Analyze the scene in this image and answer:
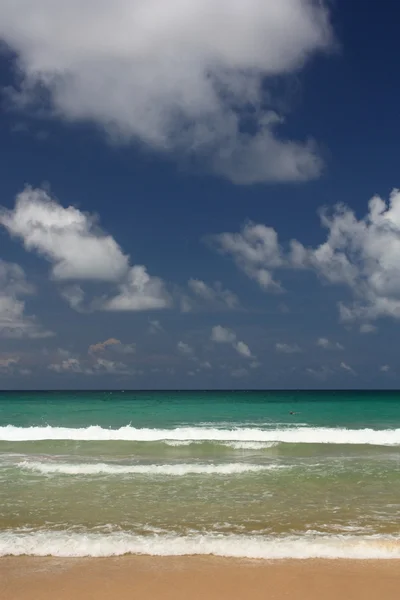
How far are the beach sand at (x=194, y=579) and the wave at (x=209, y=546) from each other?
0.20m

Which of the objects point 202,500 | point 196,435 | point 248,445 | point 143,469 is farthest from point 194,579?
point 196,435

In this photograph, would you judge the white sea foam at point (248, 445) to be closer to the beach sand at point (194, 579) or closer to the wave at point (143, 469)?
the wave at point (143, 469)

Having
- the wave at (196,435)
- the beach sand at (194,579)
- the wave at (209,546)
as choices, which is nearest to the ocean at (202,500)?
the wave at (209,546)

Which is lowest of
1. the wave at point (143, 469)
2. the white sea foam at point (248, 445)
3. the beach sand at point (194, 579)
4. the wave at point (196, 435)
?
the wave at point (196, 435)

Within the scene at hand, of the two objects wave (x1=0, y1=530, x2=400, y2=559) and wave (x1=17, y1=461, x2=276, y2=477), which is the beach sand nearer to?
wave (x1=0, y1=530, x2=400, y2=559)

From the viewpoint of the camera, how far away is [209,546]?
7887 mm

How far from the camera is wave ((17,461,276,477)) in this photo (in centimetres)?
1445

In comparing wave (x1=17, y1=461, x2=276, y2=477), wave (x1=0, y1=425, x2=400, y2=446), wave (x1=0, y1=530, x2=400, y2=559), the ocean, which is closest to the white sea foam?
the ocean

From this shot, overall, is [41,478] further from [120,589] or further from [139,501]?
[120,589]

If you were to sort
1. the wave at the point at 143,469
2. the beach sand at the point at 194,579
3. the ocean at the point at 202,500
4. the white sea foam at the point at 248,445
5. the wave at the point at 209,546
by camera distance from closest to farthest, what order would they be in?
the beach sand at the point at 194,579 < the wave at the point at 209,546 < the ocean at the point at 202,500 < the wave at the point at 143,469 < the white sea foam at the point at 248,445

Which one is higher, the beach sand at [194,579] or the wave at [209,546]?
the wave at [209,546]

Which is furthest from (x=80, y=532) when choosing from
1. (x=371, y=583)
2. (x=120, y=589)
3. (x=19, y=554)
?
(x=371, y=583)

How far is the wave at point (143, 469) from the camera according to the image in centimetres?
1445

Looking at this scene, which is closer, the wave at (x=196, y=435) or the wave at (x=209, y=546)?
the wave at (x=209, y=546)
